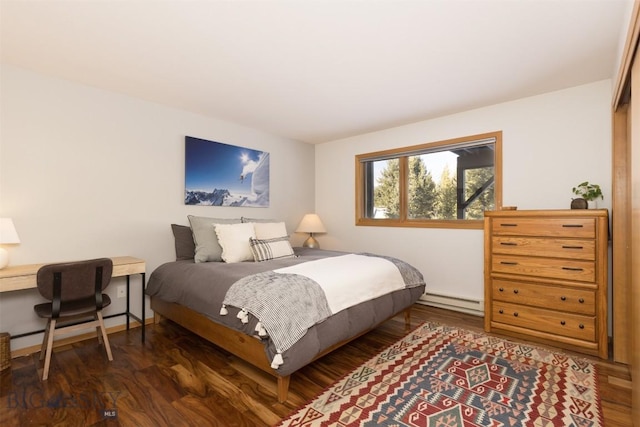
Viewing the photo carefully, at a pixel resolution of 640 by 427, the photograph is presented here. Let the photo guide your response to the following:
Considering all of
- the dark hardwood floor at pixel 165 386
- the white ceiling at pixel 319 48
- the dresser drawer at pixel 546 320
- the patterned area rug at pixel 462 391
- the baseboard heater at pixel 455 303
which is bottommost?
the dark hardwood floor at pixel 165 386

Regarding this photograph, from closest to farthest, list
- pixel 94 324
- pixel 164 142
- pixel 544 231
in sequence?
pixel 94 324 → pixel 544 231 → pixel 164 142

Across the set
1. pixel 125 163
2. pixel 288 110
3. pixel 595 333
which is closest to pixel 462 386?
pixel 595 333

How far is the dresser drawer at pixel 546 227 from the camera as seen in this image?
245cm

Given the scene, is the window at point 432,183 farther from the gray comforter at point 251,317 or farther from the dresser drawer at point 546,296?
the gray comforter at point 251,317

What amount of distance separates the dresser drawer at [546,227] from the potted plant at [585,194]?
0.20m

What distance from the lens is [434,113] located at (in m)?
3.54

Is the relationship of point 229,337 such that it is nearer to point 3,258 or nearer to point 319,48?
point 3,258

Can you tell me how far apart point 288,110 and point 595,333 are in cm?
344

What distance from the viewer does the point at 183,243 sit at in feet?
10.6

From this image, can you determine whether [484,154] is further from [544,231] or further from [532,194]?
[544,231]

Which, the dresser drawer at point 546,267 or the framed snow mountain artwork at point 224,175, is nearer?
the dresser drawer at point 546,267

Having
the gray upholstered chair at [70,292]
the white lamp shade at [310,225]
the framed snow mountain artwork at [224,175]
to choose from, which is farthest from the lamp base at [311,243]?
the gray upholstered chair at [70,292]

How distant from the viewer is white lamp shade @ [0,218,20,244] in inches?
84.9

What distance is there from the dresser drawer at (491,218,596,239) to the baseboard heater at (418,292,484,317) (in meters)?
0.96
